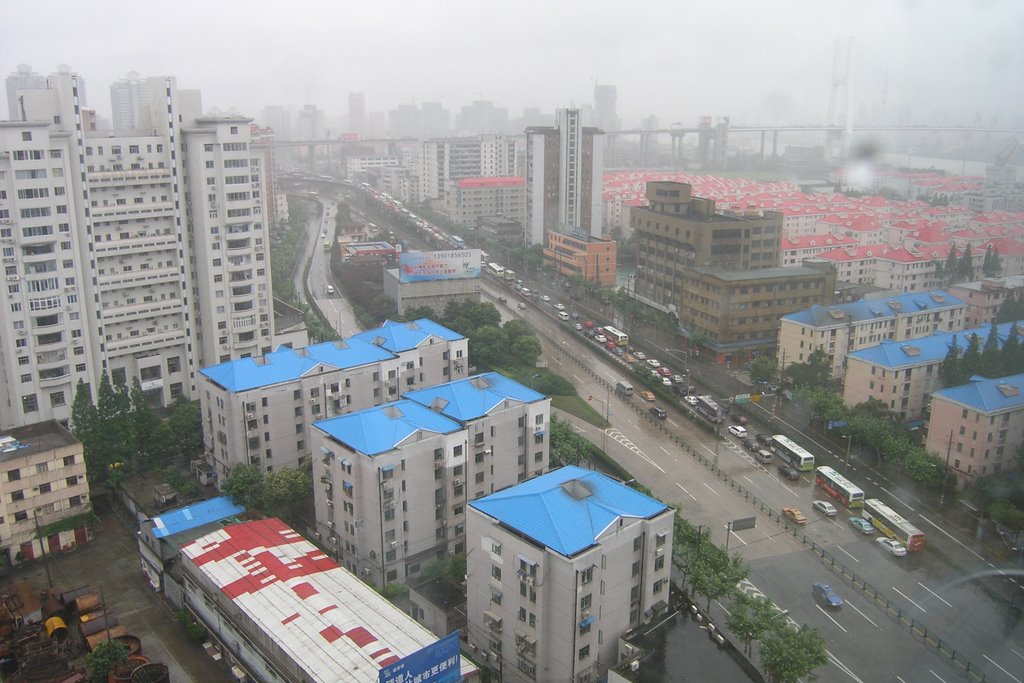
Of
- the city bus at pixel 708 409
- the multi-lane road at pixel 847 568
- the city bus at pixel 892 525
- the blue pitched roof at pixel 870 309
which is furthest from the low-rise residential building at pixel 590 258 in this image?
the city bus at pixel 892 525

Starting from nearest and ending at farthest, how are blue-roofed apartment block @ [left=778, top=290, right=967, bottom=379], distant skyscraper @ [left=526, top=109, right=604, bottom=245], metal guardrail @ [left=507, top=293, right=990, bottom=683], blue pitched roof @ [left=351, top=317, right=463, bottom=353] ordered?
metal guardrail @ [left=507, top=293, right=990, bottom=683]
blue pitched roof @ [left=351, top=317, right=463, bottom=353]
blue-roofed apartment block @ [left=778, top=290, right=967, bottom=379]
distant skyscraper @ [left=526, top=109, right=604, bottom=245]

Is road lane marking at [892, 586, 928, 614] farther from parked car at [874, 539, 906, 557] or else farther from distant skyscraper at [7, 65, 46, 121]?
distant skyscraper at [7, 65, 46, 121]

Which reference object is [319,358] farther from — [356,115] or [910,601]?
[356,115]

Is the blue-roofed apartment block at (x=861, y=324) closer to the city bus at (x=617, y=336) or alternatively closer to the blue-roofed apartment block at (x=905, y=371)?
the blue-roofed apartment block at (x=905, y=371)

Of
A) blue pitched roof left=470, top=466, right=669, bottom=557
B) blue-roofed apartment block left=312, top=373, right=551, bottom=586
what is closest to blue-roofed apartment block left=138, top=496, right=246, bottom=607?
blue-roofed apartment block left=312, top=373, right=551, bottom=586

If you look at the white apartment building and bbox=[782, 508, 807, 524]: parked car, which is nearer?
bbox=[782, 508, 807, 524]: parked car

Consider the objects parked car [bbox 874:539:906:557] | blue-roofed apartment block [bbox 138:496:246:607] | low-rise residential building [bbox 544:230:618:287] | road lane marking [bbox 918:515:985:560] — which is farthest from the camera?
low-rise residential building [bbox 544:230:618:287]
